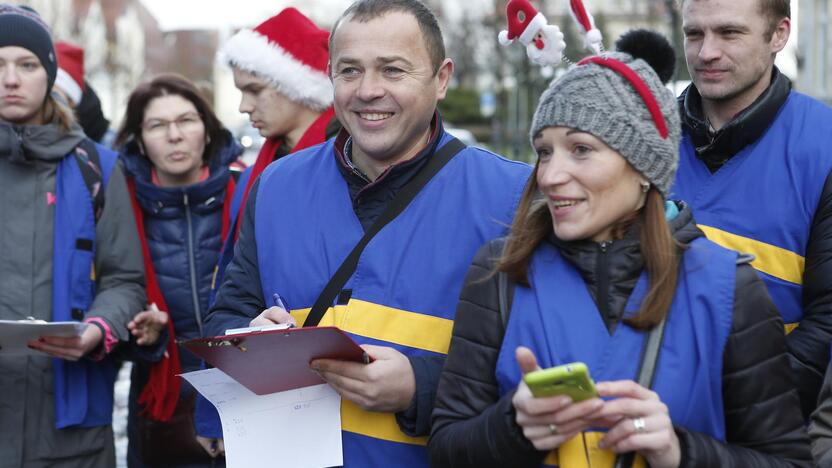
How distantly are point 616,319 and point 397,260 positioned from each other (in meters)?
0.78

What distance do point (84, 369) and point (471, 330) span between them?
2399 millimetres

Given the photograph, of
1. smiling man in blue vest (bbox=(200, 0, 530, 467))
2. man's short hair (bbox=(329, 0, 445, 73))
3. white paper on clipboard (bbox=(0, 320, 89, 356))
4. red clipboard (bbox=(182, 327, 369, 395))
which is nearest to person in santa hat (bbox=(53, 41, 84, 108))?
white paper on clipboard (bbox=(0, 320, 89, 356))

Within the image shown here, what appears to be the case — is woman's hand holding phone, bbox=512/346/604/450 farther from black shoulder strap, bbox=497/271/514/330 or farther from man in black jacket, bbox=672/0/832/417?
man in black jacket, bbox=672/0/832/417

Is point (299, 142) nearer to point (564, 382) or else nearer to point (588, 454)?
point (588, 454)

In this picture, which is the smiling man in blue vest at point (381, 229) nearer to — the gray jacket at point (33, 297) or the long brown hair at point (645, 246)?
the long brown hair at point (645, 246)

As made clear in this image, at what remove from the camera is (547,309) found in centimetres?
265

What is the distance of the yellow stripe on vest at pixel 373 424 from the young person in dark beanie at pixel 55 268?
1.58 meters

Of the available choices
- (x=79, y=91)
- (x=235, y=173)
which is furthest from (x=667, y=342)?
(x=79, y=91)

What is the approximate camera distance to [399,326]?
3.15m

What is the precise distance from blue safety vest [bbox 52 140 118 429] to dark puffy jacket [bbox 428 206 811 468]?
89.3 inches

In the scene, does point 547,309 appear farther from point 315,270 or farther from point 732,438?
point 315,270

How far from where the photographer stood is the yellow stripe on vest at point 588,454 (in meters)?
2.57

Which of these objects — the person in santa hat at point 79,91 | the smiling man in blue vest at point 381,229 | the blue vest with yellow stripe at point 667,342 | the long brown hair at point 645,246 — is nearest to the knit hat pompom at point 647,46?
the smiling man in blue vest at point 381,229

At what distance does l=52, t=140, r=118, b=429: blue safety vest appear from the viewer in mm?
4469
